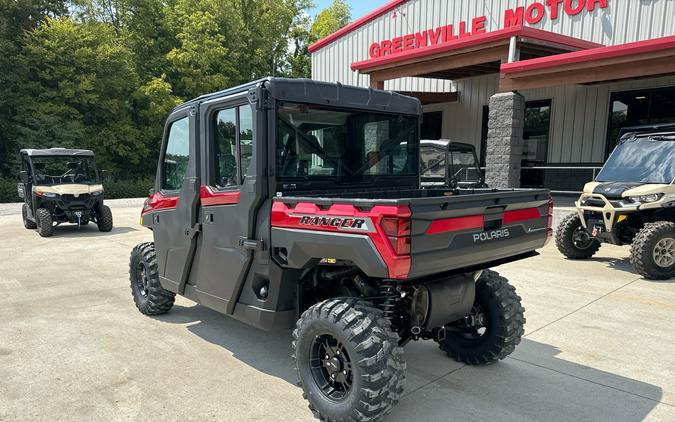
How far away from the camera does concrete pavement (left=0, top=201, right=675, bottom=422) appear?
317 centimetres

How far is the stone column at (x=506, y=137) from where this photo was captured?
10.8 meters

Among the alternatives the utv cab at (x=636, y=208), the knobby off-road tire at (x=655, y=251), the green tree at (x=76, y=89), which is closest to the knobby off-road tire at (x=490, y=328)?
the knobby off-road tire at (x=655, y=251)

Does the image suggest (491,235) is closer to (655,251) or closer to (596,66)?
(655,251)

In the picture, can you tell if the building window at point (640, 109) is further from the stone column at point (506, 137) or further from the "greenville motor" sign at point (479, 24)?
the stone column at point (506, 137)

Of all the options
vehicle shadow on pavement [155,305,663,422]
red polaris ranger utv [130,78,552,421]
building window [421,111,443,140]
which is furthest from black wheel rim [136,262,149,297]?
building window [421,111,443,140]

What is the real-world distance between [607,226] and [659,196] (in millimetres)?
833

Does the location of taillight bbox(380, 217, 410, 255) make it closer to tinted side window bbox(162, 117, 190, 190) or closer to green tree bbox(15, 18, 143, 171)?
tinted side window bbox(162, 117, 190, 190)

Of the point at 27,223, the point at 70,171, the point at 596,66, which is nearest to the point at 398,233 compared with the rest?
the point at 596,66

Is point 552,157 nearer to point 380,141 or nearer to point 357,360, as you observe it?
point 380,141

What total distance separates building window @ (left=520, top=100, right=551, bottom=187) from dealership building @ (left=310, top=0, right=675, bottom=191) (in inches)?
1.3

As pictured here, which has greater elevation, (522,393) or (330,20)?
(330,20)

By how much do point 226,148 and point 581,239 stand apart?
275 inches

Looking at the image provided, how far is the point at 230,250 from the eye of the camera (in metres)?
3.67

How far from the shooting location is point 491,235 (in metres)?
3.10
